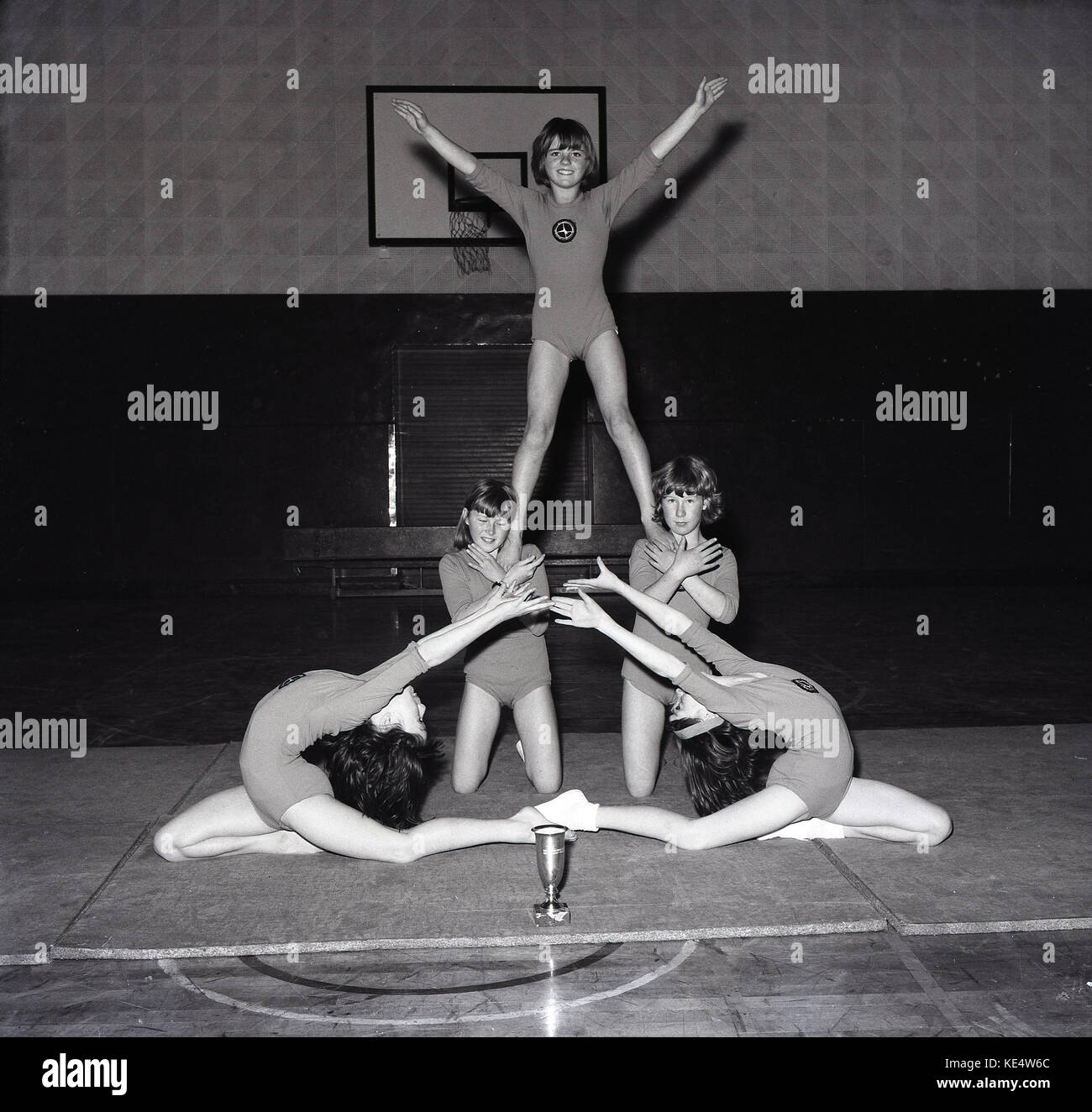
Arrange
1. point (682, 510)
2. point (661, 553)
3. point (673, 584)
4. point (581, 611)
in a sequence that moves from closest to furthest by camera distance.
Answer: point (581, 611), point (673, 584), point (682, 510), point (661, 553)

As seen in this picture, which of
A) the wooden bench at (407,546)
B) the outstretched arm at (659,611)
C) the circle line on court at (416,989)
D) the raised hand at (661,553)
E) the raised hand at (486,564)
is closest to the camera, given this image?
the circle line on court at (416,989)

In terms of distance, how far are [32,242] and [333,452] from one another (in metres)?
2.98

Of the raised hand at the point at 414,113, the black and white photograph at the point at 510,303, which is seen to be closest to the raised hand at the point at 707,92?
the raised hand at the point at 414,113

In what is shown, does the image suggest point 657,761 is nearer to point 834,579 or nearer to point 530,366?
point 530,366

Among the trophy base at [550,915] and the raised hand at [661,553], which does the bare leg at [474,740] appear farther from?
the trophy base at [550,915]

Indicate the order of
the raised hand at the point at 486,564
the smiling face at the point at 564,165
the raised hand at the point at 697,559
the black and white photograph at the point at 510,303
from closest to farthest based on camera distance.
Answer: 1. the raised hand at the point at 697,559
2. the raised hand at the point at 486,564
3. the smiling face at the point at 564,165
4. the black and white photograph at the point at 510,303

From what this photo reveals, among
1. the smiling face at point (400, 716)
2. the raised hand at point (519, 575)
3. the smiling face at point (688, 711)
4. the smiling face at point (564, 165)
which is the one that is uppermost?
the smiling face at point (564, 165)

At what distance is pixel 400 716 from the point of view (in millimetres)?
2645

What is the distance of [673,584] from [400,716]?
900 mm

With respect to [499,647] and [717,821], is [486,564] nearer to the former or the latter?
[499,647]

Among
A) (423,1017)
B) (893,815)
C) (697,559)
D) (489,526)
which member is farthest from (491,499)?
(423,1017)

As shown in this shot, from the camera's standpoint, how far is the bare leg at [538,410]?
12.5 ft

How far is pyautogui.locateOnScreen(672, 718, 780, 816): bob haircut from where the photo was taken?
267cm

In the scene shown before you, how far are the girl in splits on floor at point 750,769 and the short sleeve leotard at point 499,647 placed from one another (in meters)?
0.71
